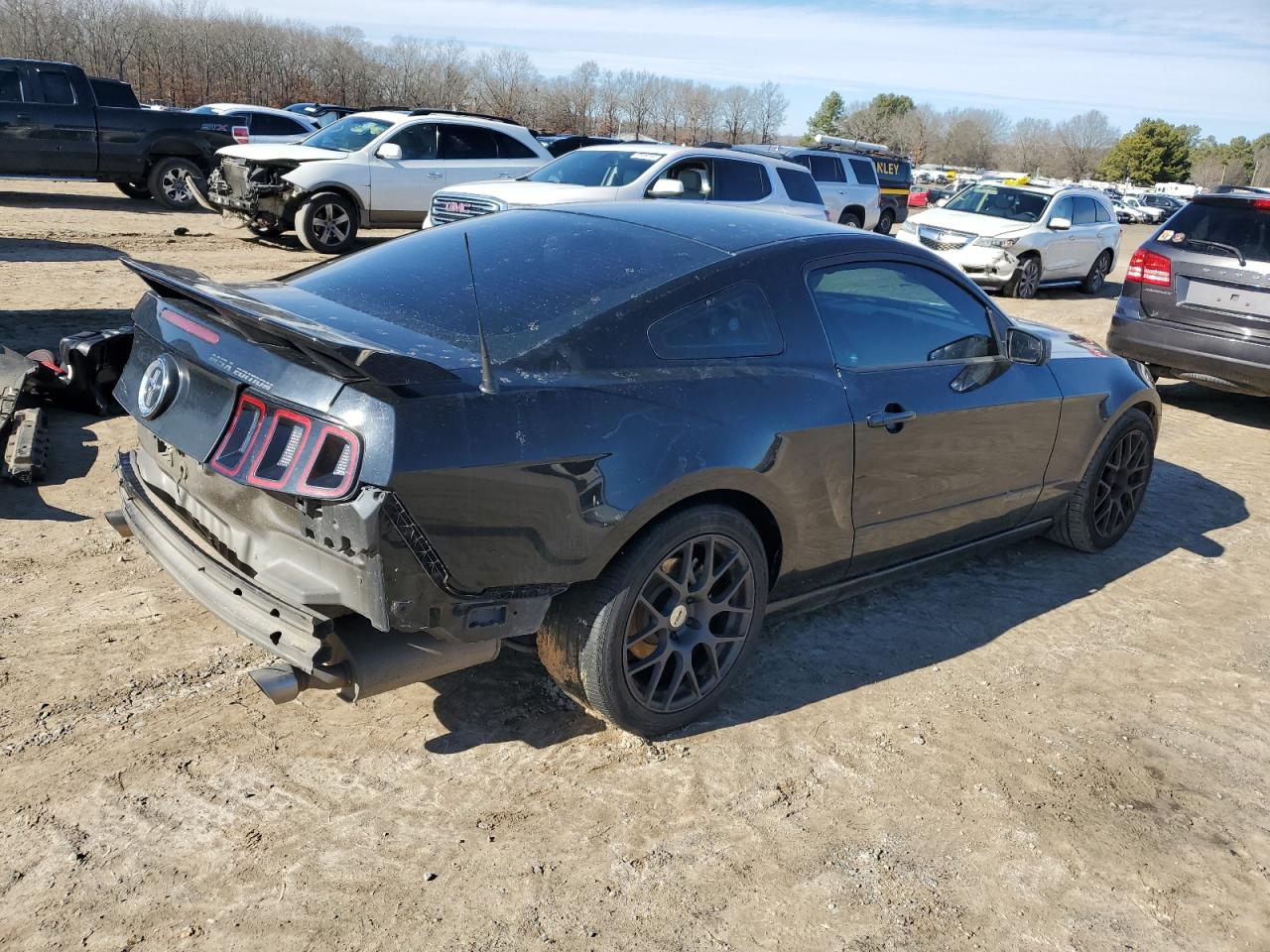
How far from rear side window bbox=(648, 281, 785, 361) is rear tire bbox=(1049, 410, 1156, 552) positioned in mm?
2417

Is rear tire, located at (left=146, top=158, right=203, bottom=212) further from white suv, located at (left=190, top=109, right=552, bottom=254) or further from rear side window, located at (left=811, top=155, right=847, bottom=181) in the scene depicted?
rear side window, located at (left=811, top=155, right=847, bottom=181)

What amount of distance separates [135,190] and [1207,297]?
16.8 metres

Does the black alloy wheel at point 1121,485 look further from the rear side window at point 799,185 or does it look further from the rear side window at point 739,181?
the rear side window at point 799,185

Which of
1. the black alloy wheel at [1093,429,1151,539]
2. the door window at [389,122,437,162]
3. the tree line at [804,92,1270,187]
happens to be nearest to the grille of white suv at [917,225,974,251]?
the door window at [389,122,437,162]

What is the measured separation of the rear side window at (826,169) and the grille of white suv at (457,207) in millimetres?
8913

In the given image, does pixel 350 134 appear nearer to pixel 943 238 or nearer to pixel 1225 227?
pixel 943 238

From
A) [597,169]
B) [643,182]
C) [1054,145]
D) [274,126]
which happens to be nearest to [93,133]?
[274,126]

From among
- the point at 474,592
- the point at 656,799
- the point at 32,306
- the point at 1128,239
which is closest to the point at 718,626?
the point at 656,799

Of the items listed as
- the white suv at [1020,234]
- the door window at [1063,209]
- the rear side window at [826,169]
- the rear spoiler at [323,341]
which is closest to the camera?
the rear spoiler at [323,341]

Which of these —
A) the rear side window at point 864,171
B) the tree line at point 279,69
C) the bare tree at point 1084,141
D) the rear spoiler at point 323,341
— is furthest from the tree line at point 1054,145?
the rear spoiler at point 323,341

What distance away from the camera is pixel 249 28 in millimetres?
61750

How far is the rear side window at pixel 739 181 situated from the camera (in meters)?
12.7

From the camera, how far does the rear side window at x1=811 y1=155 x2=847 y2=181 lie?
61.2 ft

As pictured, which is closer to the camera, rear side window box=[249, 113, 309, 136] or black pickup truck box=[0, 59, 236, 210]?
black pickup truck box=[0, 59, 236, 210]
